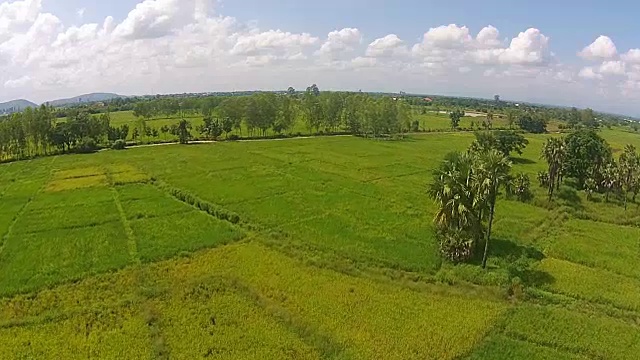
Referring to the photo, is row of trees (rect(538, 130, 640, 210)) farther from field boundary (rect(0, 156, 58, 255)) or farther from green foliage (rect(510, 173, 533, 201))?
field boundary (rect(0, 156, 58, 255))

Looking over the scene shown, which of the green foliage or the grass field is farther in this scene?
the green foliage

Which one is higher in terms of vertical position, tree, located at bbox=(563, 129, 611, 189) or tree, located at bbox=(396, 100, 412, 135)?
tree, located at bbox=(396, 100, 412, 135)

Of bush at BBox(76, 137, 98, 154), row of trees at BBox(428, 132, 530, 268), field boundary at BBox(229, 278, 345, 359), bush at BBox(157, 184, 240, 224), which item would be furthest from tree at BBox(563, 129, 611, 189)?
bush at BBox(76, 137, 98, 154)

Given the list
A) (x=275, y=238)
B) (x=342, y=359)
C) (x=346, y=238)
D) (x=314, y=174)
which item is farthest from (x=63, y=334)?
(x=314, y=174)

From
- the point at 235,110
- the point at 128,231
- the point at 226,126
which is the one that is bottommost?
the point at 128,231

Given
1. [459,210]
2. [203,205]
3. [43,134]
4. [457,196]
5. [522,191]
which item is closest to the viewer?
[459,210]

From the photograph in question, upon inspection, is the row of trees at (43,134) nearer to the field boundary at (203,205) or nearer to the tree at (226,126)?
the tree at (226,126)

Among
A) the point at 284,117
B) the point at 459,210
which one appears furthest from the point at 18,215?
the point at 284,117

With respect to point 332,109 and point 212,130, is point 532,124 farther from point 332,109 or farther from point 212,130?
point 212,130
